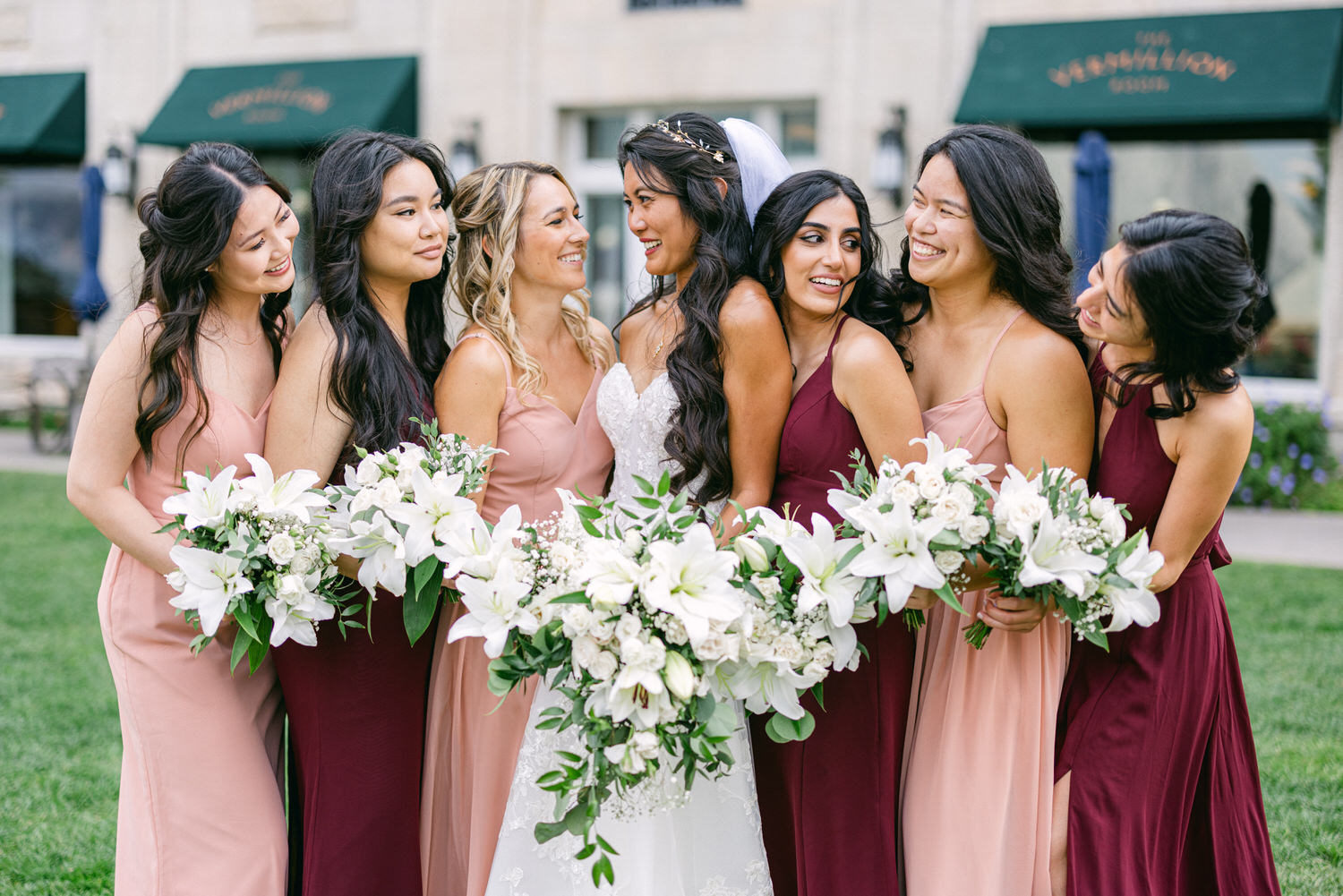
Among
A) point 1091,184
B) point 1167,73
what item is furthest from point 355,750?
point 1167,73

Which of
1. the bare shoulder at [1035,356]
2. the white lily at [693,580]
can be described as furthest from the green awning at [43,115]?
the white lily at [693,580]

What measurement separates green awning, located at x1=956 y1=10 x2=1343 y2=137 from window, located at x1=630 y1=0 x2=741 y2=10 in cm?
308

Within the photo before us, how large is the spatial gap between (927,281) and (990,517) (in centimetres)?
89

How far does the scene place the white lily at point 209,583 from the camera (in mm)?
2998

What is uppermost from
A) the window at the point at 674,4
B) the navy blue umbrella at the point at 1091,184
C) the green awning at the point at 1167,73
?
the window at the point at 674,4

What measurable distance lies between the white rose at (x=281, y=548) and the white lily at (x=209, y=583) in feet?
0.30

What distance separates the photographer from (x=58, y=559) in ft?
30.0

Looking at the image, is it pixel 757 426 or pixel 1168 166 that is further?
pixel 1168 166

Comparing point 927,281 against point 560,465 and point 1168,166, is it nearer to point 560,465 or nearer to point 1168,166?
point 560,465

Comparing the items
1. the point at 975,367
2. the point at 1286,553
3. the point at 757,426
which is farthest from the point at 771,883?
the point at 1286,553

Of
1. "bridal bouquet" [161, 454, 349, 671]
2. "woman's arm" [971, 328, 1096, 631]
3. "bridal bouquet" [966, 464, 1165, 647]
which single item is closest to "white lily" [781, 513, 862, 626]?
"bridal bouquet" [966, 464, 1165, 647]

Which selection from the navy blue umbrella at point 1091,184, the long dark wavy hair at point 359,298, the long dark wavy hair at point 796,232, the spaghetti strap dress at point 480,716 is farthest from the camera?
the navy blue umbrella at point 1091,184

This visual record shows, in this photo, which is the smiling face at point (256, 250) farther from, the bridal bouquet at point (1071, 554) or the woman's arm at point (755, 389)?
the bridal bouquet at point (1071, 554)

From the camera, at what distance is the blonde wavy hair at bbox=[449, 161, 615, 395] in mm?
3732
